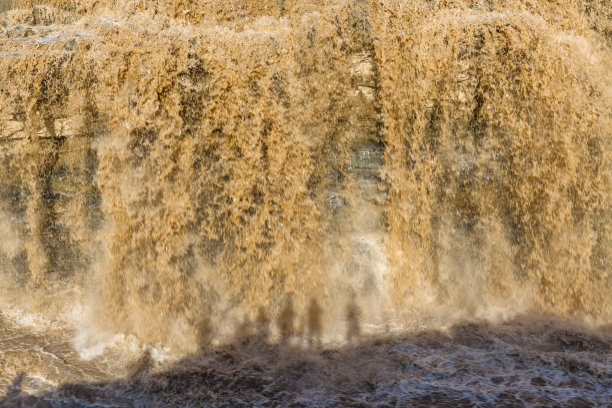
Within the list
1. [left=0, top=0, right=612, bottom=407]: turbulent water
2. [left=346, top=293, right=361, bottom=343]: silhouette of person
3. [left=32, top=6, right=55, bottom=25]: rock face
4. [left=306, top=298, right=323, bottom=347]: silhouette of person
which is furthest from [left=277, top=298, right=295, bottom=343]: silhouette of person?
[left=32, top=6, right=55, bottom=25]: rock face

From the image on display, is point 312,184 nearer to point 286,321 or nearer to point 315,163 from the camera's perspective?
point 315,163

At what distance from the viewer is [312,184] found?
17.3 ft

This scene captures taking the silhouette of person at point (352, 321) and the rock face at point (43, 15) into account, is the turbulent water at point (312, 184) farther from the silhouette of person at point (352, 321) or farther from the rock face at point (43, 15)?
the rock face at point (43, 15)

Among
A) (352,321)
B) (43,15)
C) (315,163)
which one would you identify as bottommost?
(352,321)

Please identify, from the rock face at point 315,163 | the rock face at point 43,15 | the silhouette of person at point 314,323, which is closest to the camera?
the silhouette of person at point 314,323

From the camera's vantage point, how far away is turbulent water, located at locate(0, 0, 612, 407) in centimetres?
482

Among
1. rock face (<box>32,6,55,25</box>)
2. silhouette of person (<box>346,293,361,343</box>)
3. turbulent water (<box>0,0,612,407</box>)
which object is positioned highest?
rock face (<box>32,6,55,25</box>)

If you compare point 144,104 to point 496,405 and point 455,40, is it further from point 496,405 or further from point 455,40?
point 496,405

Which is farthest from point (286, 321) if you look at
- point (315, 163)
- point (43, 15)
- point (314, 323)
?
point (43, 15)

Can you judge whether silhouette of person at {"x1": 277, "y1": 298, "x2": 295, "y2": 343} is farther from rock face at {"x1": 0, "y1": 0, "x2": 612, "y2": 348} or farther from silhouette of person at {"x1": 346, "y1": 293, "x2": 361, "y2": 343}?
silhouette of person at {"x1": 346, "y1": 293, "x2": 361, "y2": 343}

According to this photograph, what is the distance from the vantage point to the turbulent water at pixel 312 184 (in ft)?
15.8

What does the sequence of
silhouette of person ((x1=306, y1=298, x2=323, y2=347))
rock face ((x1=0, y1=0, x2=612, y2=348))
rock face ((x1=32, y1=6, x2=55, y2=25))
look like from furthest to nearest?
rock face ((x1=32, y1=6, x2=55, y2=25)) < rock face ((x1=0, y1=0, x2=612, y2=348)) < silhouette of person ((x1=306, y1=298, x2=323, y2=347))

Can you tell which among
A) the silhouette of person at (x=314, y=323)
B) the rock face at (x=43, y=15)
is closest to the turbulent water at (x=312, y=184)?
the silhouette of person at (x=314, y=323)

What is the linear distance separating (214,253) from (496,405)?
9.36 ft
